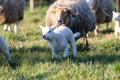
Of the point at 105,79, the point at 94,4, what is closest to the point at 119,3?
the point at 94,4

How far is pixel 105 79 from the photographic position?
20.1ft

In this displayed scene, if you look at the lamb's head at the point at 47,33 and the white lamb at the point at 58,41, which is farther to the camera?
the white lamb at the point at 58,41

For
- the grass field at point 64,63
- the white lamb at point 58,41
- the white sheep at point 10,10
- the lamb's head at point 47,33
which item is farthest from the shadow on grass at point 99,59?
the white sheep at point 10,10

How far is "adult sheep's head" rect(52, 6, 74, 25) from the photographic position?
27.4 ft

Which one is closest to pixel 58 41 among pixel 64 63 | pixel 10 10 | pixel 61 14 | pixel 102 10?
pixel 64 63

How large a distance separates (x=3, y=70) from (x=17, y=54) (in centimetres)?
128

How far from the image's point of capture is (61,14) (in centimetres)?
843

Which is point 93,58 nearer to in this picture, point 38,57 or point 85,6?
point 38,57

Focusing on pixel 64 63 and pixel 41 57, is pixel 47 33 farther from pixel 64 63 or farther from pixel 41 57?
pixel 41 57

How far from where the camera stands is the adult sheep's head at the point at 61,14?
8355 mm

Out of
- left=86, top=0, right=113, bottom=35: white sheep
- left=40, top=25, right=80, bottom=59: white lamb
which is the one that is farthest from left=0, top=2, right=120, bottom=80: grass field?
left=86, top=0, right=113, bottom=35: white sheep

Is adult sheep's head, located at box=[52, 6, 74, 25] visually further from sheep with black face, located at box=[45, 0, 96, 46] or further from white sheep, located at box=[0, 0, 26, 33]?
white sheep, located at box=[0, 0, 26, 33]

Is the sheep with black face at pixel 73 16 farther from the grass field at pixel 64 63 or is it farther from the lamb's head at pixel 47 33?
the lamb's head at pixel 47 33

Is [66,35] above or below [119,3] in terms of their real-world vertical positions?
above
